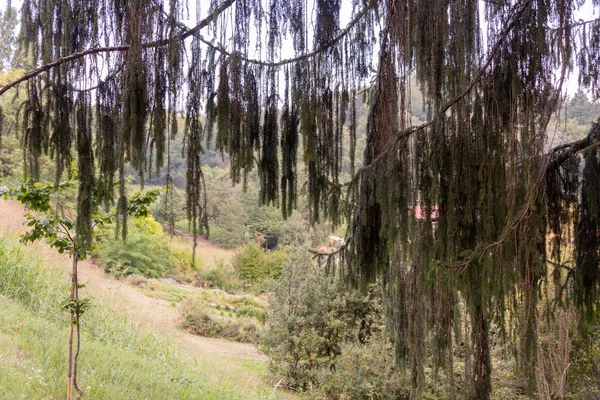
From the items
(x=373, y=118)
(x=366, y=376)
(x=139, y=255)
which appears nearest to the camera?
(x=373, y=118)

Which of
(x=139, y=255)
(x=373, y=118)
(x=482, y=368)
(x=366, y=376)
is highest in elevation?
(x=373, y=118)

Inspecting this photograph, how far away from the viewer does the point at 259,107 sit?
227 cm

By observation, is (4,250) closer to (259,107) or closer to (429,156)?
(259,107)

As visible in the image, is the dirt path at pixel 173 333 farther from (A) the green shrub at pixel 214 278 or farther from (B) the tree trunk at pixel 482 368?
(A) the green shrub at pixel 214 278

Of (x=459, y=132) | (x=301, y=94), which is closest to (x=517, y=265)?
(x=459, y=132)

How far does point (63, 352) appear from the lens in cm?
442

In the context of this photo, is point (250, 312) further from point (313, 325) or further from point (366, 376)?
point (366, 376)

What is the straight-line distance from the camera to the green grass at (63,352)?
385 cm

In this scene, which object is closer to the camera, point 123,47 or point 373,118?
point 123,47

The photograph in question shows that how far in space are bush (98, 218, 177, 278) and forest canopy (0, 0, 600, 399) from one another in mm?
12880

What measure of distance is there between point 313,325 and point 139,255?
899 centimetres

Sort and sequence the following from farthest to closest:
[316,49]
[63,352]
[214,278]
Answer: [214,278], [63,352], [316,49]

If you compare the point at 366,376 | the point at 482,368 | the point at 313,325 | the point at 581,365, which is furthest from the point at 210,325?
the point at 482,368

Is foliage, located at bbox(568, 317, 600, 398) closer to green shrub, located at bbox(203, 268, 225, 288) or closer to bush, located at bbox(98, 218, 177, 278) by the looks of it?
bush, located at bbox(98, 218, 177, 278)
